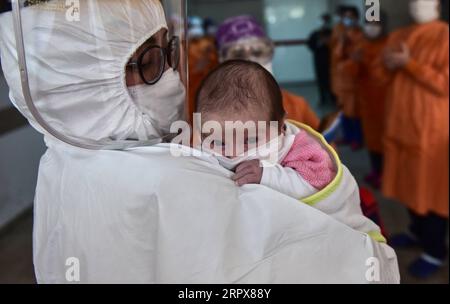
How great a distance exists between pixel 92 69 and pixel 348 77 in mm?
→ 3219

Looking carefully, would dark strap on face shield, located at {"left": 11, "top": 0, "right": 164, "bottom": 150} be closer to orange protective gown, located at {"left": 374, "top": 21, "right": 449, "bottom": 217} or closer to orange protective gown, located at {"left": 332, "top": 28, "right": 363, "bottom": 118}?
orange protective gown, located at {"left": 374, "top": 21, "right": 449, "bottom": 217}

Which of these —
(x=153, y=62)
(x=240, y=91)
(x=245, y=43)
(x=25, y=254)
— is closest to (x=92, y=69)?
(x=153, y=62)

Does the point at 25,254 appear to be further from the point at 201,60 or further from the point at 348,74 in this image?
the point at 348,74

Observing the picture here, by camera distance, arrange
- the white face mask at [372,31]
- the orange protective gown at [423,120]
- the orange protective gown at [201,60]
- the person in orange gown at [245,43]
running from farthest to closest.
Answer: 1. the white face mask at [372,31]
2. the orange protective gown at [201,60]
3. the orange protective gown at [423,120]
4. the person in orange gown at [245,43]

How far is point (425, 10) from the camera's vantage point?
2150mm

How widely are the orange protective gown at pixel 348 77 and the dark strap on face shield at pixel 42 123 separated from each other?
302cm

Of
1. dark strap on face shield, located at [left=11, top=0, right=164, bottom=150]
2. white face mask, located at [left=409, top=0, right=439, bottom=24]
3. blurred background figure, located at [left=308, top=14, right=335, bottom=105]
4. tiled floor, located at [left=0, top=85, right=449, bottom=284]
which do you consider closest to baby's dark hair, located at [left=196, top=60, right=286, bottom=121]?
dark strap on face shield, located at [left=11, top=0, right=164, bottom=150]

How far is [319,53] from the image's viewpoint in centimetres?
556

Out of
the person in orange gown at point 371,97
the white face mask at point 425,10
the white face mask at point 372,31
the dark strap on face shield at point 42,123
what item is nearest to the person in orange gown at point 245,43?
the white face mask at point 425,10

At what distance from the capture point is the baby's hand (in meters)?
0.70

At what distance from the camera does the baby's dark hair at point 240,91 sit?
2.35ft

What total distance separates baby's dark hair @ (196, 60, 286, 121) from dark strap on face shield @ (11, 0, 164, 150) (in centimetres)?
12

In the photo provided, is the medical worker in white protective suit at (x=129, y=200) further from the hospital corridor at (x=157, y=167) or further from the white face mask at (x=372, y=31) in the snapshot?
the white face mask at (x=372, y=31)

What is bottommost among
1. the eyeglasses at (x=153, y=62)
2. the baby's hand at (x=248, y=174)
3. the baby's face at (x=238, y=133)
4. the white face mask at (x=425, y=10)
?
the baby's hand at (x=248, y=174)
